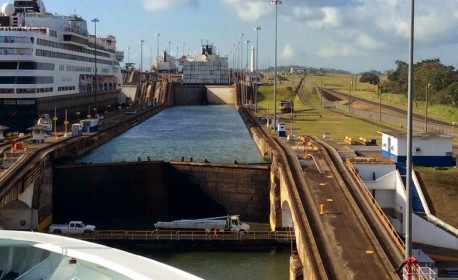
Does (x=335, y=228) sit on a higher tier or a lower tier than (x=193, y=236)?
higher

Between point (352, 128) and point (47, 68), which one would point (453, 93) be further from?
point (47, 68)

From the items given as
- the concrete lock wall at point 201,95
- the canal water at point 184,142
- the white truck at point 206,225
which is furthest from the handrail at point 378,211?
the concrete lock wall at point 201,95

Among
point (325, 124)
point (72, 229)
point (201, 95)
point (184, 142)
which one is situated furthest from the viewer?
point (201, 95)

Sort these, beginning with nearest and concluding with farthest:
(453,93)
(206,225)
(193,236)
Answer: (193,236) → (206,225) → (453,93)

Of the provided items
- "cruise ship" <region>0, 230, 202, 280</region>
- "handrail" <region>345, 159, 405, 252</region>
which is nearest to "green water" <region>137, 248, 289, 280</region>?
"handrail" <region>345, 159, 405, 252</region>

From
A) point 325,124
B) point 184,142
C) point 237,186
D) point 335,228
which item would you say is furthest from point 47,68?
point 335,228

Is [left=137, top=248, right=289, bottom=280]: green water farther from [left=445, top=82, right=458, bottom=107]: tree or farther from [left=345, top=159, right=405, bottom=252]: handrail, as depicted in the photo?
[left=445, top=82, right=458, bottom=107]: tree

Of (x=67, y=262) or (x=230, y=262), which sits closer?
(x=67, y=262)

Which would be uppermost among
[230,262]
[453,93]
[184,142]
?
[453,93]
